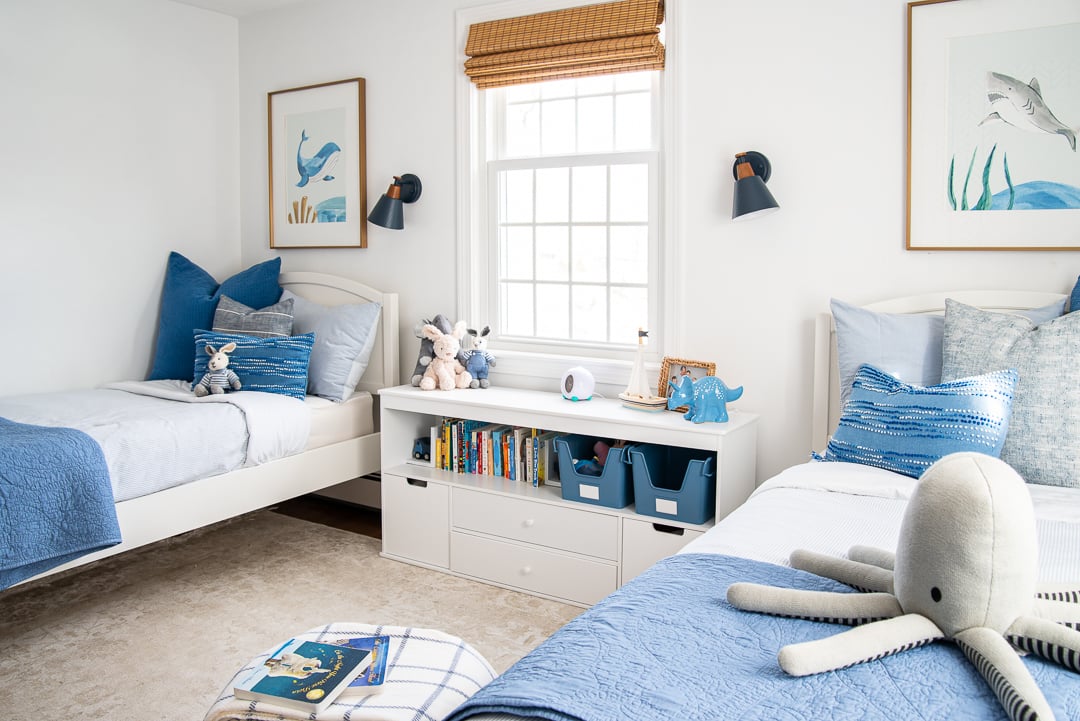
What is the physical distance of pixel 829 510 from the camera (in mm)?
1872

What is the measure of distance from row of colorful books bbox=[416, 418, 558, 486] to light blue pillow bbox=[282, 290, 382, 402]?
1.50 ft

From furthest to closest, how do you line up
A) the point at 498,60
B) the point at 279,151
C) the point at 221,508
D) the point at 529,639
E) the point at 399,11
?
the point at 279,151, the point at 399,11, the point at 498,60, the point at 221,508, the point at 529,639

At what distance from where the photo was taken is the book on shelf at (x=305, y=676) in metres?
1.47

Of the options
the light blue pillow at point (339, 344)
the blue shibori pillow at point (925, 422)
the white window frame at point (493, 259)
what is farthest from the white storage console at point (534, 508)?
the blue shibori pillow at point (925, 422)

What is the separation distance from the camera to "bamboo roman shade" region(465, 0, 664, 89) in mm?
2986

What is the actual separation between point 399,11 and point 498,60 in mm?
644

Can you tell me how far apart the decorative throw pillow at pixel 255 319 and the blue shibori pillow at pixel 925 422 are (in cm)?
237

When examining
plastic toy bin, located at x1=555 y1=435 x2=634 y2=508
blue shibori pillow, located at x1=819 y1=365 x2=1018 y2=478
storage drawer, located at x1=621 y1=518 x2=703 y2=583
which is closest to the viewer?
blue shibori pillow, located at x1=819 y1=365 x2=1018 y2=478

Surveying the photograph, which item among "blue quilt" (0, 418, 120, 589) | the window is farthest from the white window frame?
"blue quilt" (0, 418, 120, 589)

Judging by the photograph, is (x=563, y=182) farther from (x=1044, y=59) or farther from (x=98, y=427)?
(x=98, y=427)

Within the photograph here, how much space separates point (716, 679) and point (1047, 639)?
18.1 inches

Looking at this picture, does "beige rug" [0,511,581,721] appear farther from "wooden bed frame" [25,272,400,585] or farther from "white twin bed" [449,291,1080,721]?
"white twin bed" [449,291,1080,721]

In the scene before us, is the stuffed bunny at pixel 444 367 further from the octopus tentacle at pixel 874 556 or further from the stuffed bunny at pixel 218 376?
the octopus tentacle at pixel 874 556

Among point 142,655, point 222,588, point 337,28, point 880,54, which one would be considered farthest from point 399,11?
point 142,655
